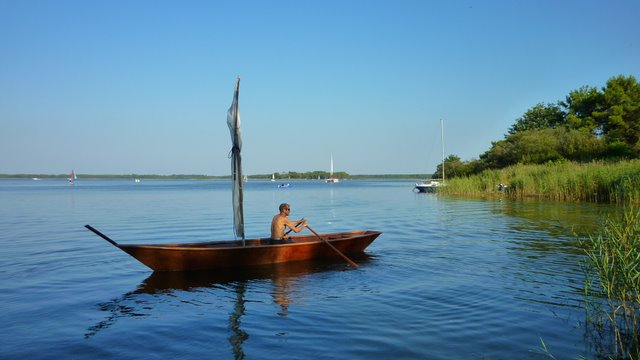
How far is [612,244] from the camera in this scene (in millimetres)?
6359

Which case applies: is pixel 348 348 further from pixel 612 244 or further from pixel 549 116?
pixel 549 116

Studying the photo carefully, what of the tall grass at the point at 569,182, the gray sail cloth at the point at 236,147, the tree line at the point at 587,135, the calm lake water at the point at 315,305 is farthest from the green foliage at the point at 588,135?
the gray sail cloth at the point at 236,147

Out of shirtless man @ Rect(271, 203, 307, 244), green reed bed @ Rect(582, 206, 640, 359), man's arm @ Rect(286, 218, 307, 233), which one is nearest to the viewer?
green reed bed @ Rect(582, 206, 640, 359)

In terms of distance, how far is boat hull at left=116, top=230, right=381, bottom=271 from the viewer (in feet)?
35.8

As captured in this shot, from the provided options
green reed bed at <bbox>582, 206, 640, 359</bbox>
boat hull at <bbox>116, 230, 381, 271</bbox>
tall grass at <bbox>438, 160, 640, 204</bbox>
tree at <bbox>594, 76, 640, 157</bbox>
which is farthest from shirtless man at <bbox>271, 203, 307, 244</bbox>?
tree at <bbox>594, 76, 640, 157</bbox>

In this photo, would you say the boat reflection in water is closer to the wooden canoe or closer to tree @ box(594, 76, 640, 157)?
the wooden canoe

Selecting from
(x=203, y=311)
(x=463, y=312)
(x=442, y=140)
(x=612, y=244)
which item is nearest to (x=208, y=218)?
(x=203, y=311)

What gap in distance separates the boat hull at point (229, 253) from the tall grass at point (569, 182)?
43.7 ft

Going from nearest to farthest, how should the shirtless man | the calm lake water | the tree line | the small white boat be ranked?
the calm lake water
the shirtless man
the tree line
the small white boat

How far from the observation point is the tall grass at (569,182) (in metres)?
24.8

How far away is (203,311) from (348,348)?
3.20 metres

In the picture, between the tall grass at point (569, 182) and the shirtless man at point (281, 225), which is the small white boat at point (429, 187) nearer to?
the tall grass at point (569, 182)

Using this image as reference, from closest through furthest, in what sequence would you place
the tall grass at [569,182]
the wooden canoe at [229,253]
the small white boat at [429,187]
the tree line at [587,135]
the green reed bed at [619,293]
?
the green reed bed at [619,293] < the wooden canoe at [229,253] < the tall grass at [569,182] < the tree line at [587,135] < the small white boat at [429,187]

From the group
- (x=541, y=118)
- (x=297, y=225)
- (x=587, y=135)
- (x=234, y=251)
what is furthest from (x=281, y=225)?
(x=541, y=118)
